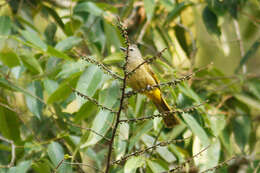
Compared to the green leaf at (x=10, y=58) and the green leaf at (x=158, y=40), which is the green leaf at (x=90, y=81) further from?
the green leaf at (x=158, y=40)

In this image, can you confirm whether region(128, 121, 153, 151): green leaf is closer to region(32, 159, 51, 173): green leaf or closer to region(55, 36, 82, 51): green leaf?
region(32, 159, 51, 173): green leaf

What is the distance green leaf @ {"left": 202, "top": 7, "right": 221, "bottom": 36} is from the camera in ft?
13.8

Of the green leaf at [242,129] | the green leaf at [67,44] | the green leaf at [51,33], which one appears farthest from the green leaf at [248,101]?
the green leaf at [51,33]

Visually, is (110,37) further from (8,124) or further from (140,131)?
(8,124)

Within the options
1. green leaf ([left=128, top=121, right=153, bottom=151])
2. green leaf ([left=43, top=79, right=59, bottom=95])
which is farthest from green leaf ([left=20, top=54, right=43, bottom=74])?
green leaf ([left=128, top=121, right=153, bottom=151])

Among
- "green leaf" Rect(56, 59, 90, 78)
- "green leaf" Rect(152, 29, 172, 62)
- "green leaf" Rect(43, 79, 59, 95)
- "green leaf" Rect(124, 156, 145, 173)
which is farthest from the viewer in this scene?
"green leaf" Rect(152, 29, 172, 62)

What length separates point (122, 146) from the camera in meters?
3.24

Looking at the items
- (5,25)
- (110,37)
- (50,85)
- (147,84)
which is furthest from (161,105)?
(5,25)

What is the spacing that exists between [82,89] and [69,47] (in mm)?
854

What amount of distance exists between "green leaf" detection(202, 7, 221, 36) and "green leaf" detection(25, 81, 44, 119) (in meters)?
1.86

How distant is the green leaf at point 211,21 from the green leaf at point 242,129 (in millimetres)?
900

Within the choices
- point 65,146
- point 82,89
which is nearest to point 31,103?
point 65,146

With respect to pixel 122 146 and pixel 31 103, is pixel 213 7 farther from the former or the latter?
pixel 31 103

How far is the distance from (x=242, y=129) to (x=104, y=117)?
1834 mm
